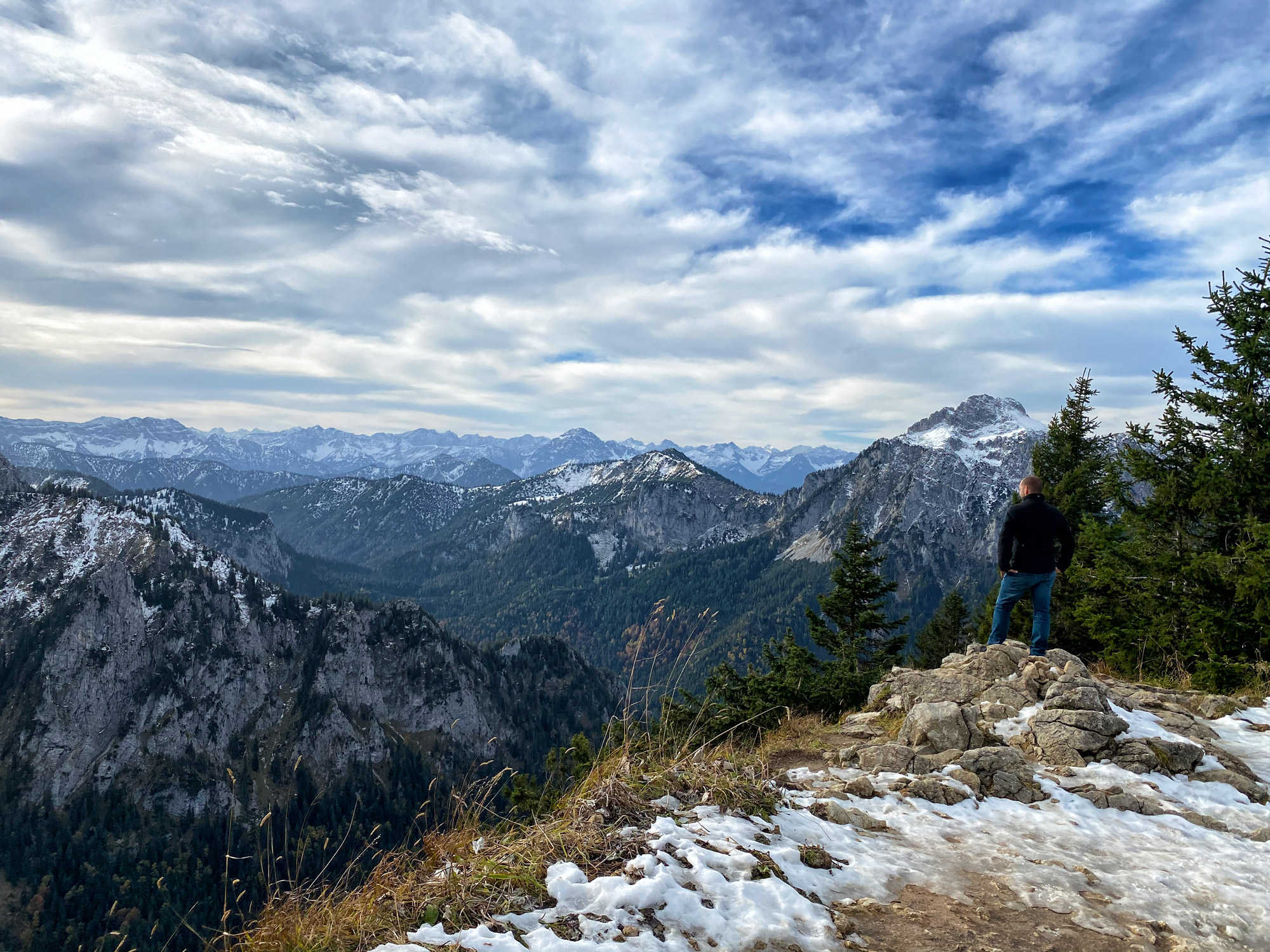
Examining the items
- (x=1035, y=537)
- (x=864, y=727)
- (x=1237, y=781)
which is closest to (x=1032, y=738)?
(x=1237, y=781)

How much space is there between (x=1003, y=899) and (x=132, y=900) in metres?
204

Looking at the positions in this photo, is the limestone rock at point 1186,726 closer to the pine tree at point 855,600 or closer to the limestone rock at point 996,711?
the limestone rock at point 996,711

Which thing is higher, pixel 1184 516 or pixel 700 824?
pixel 1184 516

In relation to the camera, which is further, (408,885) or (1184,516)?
(1184,516)

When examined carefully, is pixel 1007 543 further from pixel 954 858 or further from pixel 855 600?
pixel 855 600

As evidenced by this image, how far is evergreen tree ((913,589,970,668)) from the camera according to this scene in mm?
48125

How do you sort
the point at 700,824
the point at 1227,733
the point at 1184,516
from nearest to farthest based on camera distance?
the point at 700,824 → the point at 1227,733 → the point at 1184,516

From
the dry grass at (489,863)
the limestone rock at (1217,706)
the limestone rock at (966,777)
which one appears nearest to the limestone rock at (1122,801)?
the limestone rock at (966,777)

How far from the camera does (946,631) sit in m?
50.8

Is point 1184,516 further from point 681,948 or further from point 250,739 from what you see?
point 250,739

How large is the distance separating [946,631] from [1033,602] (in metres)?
42.4

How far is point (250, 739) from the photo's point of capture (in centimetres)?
19425

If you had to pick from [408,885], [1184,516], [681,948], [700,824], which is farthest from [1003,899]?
[1184,516]

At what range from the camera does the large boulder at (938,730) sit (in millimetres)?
9320
